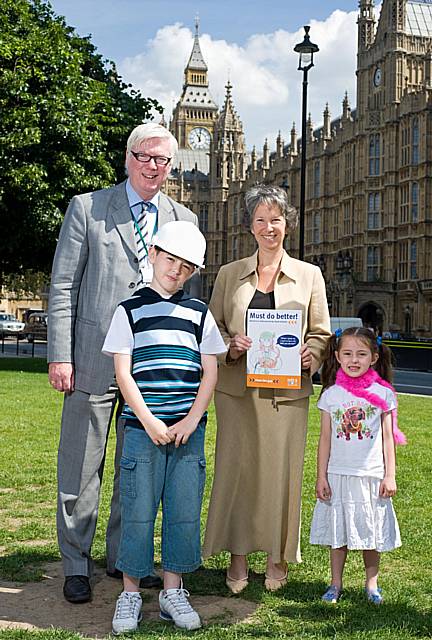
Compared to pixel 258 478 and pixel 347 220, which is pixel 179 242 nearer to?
pixel 258 478

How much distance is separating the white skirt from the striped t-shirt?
1076 millimetres

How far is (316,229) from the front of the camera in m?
60.5

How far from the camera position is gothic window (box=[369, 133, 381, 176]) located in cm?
5078

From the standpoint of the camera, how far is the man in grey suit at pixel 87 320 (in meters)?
4.79

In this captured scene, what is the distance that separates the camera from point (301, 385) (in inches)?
198

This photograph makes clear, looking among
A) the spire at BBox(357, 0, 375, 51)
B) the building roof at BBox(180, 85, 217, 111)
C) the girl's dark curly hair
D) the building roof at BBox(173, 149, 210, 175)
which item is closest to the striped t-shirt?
the girl's dark curly hair

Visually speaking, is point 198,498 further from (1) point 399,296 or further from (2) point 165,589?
(1) point 399,296

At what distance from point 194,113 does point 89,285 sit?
111m

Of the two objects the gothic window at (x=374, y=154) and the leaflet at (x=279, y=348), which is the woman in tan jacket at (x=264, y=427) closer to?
the leaflet at (x=279, y=348)

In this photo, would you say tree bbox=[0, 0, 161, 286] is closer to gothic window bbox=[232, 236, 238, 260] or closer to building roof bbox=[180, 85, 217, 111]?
gothic window bbox=[232, 236, 238, 260]

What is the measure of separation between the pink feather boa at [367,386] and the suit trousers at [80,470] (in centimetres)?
130

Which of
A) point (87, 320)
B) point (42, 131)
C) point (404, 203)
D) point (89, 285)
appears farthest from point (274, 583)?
point (404, 203)

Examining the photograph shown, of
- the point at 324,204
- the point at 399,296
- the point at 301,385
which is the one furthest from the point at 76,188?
the point at 324,204

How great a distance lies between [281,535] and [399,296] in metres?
A: 45.0
